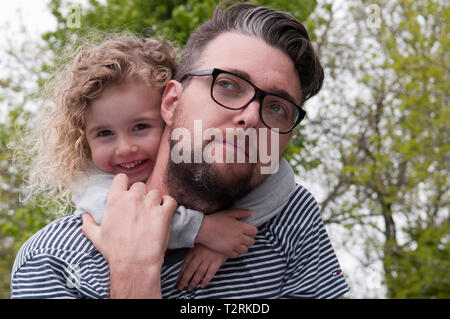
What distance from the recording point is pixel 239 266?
6.66 feet

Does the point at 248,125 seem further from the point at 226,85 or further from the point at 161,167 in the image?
the point at 161,167

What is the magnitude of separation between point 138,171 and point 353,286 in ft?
16.4

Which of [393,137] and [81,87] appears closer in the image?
[81,87]

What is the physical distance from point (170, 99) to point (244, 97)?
1.12 feet

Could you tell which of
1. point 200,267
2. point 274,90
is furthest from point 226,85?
point 200,267

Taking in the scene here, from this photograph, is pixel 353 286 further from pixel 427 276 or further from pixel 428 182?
pixel 428 182

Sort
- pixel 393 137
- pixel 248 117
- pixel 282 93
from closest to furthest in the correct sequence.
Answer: pixel 248 117
pixel 282 93
pixel 393 137

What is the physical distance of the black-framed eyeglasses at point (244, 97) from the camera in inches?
75.4

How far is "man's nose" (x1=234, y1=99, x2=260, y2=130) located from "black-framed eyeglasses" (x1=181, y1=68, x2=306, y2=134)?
17 millimetres

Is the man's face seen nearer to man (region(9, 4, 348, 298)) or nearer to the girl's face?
man (region(9, 4, 348, 298))

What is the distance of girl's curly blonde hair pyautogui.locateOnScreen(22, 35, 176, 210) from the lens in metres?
2.08

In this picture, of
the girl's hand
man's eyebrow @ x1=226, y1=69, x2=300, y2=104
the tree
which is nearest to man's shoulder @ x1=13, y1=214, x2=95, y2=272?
the girl's hand
